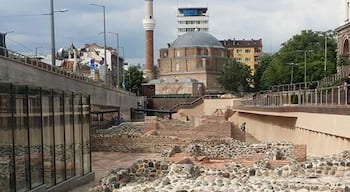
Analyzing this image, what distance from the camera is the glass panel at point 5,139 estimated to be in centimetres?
1973

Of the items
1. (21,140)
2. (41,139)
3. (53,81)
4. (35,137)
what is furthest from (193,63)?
(21,140)

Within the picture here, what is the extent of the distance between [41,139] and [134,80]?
4240 inches

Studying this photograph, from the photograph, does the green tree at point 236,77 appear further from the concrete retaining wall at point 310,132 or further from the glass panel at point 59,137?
the glass panel at point 59,137

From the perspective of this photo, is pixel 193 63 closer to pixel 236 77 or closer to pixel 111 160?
pixel 236 77

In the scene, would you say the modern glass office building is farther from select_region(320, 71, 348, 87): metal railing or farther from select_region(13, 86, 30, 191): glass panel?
select_region(320, 71, 348, 87): metal railing

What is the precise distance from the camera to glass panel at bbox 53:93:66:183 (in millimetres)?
24991

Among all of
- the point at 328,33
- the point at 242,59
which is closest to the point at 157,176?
the point at 328,33

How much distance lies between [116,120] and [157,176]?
2458 inches

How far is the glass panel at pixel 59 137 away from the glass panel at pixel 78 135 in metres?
2.04

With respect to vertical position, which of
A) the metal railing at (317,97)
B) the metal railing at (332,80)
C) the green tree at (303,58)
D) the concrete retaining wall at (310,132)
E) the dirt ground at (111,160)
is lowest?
the dirt ground at (111,160)

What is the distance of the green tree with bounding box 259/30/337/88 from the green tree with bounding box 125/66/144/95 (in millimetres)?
44160

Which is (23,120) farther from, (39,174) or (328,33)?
(328,33)

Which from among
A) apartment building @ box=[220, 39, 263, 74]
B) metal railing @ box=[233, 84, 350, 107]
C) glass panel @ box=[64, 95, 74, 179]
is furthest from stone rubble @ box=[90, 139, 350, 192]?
apartment building @ box=[220, 39, 263, 74]

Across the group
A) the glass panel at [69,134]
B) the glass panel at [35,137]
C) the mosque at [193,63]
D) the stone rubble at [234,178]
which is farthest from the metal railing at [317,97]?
the mosque at [193,63]
